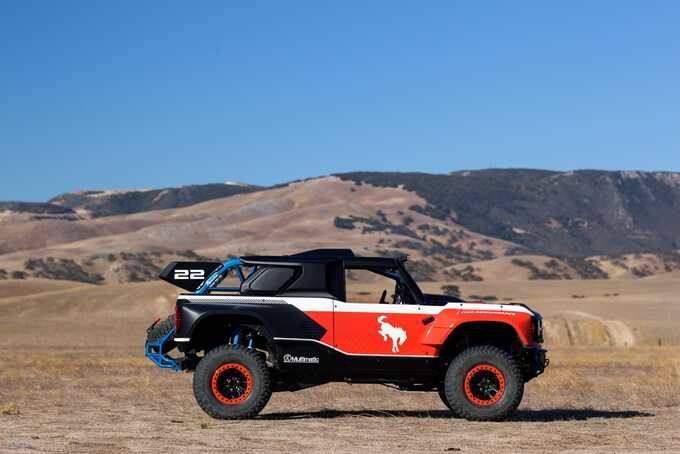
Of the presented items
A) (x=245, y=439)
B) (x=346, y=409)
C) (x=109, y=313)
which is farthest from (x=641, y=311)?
(x=245, y=439)

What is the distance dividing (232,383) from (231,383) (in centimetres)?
1

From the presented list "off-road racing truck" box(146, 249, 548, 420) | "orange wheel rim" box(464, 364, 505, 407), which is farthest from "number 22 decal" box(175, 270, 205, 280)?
"orange wheel rim" box(464, 364, 505, 407)

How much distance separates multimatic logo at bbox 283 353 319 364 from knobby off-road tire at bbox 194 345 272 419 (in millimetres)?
265

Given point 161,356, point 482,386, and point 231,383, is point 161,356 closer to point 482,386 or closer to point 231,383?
point 231,383

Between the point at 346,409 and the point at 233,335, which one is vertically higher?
the point at 233,335

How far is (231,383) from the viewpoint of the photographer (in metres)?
13.6

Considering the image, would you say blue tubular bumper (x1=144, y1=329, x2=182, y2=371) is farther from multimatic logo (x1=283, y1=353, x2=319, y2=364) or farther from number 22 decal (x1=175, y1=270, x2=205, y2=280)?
multimatic logo (x1=283, y1=353, x2=319, y2=364)

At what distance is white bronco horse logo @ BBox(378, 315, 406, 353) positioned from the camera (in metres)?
13.6

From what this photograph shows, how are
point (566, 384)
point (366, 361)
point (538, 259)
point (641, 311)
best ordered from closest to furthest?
point (366, 361) → point (566, 384) → point (641, 311) → point (538, 259)

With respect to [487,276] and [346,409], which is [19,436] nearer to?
[346,409]

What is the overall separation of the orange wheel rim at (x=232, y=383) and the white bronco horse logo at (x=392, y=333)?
163 cm

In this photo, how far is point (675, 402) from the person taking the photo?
1664 centimetres

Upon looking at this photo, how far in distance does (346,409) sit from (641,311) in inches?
1881

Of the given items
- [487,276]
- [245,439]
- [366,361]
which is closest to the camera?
[245,439]
